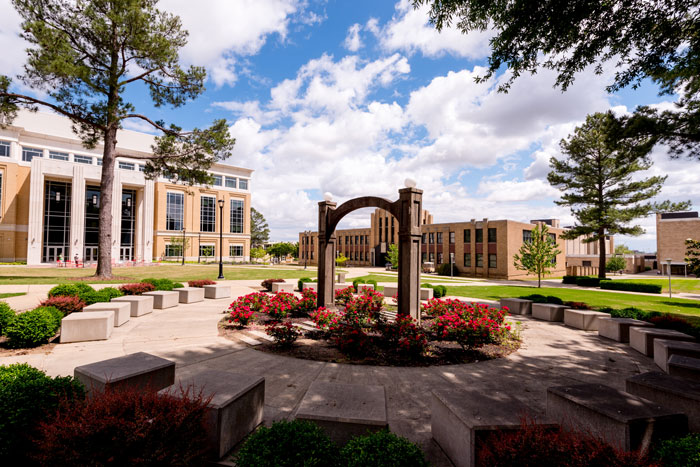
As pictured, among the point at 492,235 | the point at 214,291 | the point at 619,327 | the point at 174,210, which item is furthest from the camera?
the point at 174,210

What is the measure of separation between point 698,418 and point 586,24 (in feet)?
27.9

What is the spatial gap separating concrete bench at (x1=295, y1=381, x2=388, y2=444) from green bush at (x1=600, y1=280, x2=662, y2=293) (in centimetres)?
3355

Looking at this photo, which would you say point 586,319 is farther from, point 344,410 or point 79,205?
point 79,205

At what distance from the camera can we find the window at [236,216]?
72125 mm

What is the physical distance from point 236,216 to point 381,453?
246 ft

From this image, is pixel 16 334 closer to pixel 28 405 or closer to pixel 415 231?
pixel 28 405

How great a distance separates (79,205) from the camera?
4969 cm

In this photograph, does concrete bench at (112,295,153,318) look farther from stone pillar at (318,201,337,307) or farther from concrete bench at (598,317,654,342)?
concrete bench at (598,317,654,342)

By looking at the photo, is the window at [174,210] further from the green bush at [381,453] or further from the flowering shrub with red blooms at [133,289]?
the green bush at [381,453]

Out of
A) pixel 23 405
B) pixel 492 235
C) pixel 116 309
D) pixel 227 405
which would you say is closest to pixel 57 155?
pixel 116 309

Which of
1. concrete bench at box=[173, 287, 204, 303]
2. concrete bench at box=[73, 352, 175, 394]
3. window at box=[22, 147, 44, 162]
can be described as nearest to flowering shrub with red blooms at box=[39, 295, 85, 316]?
concrete bench at box=[173, 287, 204, 303]

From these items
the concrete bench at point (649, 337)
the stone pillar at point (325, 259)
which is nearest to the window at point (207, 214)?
the stone pillar at point (325, 259)

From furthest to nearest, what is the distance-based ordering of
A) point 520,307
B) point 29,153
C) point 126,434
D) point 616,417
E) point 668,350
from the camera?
1. point 29,153
2. point 520,307
3. point 668,350
4. point 616,417
5. point 126,434

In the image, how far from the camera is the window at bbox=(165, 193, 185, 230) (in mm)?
62688
